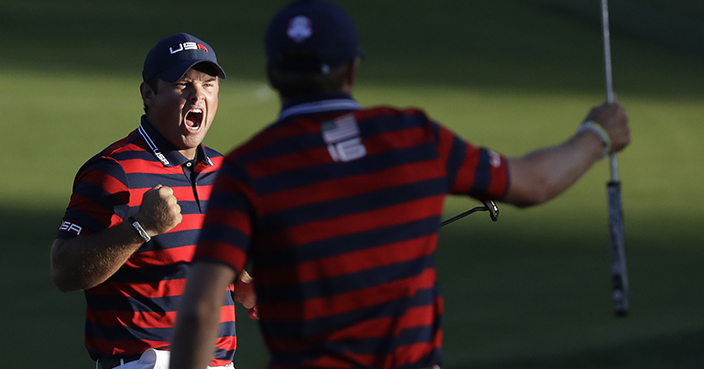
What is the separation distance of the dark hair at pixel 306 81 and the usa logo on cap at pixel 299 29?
89 mm

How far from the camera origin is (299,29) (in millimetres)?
2510

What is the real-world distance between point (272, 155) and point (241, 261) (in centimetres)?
26

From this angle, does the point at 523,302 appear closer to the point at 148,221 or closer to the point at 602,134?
the point at 148,221

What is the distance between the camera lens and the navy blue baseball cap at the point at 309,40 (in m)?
2.50

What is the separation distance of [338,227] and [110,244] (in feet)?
4.34

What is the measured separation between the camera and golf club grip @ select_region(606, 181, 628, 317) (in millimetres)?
2850

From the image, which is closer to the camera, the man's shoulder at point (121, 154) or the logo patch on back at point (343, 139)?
the logo patch on back at point (343, 139)

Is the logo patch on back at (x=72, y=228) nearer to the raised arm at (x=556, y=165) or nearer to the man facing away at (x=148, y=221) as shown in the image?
the man facing away at (x=148, y=221)

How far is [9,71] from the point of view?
1809 centimetres

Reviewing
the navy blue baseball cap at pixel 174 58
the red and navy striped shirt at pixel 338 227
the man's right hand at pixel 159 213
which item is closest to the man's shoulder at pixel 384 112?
the red and navy striped shirt at pixel 338 227

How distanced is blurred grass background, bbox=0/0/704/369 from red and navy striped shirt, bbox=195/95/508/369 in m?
4.83

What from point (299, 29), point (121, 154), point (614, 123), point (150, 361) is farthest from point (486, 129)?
point (299, 29)

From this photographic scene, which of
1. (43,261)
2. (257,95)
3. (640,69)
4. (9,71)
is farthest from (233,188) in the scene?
(640,69)

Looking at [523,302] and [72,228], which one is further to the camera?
[523,302]
